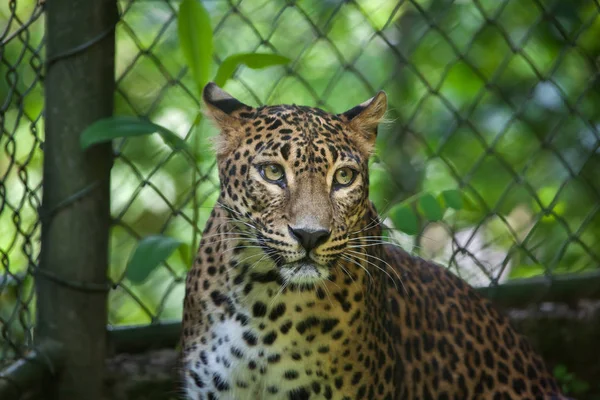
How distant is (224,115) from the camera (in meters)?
2.75

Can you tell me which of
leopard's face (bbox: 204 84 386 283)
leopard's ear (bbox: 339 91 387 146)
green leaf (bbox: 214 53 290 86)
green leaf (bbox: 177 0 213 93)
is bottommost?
leopard's face (bbox: 204 84 386 283)

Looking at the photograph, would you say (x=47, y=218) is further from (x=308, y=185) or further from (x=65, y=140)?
(x=308, y=185)

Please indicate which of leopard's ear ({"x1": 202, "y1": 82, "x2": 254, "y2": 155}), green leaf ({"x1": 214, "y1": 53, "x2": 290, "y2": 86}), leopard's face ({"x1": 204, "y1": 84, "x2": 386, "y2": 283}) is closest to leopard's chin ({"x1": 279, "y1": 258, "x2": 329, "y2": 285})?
leopard's face ({"x1": 204, "y1": 84, "x2": 386, "y2": 283})

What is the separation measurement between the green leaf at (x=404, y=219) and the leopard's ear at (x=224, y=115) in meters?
0.84

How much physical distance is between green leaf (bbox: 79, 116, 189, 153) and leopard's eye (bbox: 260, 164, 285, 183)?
47cm

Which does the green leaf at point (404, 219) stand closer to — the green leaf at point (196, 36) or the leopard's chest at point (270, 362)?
the leopard's chest at point (270, 362)

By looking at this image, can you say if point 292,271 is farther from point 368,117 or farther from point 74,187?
point 74,187

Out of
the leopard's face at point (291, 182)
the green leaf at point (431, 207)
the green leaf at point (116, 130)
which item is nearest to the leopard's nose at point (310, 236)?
the leopard's face at point (291, 182)

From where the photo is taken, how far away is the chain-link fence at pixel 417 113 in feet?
14.0

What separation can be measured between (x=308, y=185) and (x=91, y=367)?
1.21 m

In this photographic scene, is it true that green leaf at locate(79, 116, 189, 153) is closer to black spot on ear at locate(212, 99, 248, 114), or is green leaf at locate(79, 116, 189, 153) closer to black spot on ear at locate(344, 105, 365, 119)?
black spot on ear at locate(212, 99, 248, 114)

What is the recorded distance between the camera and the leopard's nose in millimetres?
2440

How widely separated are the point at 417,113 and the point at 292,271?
6.94 feet

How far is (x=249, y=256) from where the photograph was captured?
8.91 ft
